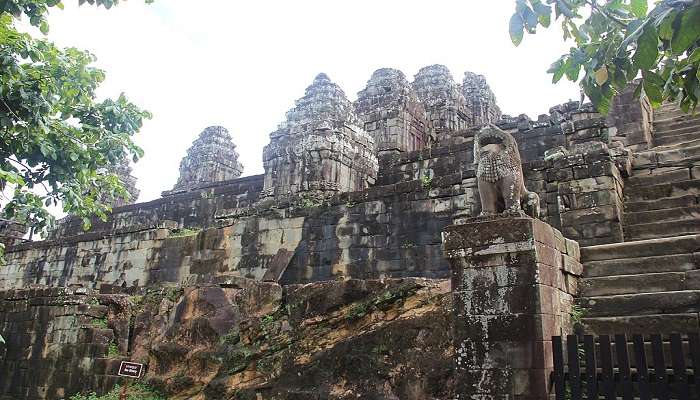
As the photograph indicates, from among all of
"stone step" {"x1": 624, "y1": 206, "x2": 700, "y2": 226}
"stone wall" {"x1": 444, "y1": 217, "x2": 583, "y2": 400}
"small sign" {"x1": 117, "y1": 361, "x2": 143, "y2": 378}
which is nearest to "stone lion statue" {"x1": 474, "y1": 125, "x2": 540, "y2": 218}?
"stone wall" {"x1": 444, "y1": 217, "x2": 583, "y2": 400}

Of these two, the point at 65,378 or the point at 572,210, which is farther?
the point at 65,378

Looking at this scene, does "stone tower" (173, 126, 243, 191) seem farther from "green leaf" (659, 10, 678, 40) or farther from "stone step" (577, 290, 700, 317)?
"green leaf" (659, 10, 678, 40)

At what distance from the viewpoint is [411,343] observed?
7461 millimetres

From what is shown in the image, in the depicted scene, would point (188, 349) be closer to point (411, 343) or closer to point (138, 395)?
point (138, 395)

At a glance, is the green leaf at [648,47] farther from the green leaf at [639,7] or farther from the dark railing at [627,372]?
the dark railing at [627,372]

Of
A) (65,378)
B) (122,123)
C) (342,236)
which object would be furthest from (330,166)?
(65,378)

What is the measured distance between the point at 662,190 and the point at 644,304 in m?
4.32

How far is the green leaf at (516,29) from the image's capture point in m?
3.55

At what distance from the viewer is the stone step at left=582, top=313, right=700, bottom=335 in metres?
5.65

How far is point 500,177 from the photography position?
687 cm

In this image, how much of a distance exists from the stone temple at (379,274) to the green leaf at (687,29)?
10.6 ft

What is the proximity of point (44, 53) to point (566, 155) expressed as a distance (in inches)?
350

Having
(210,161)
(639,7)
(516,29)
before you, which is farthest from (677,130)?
(210,161)

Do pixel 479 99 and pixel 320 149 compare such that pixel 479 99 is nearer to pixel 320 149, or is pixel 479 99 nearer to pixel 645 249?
pixel 320 149
